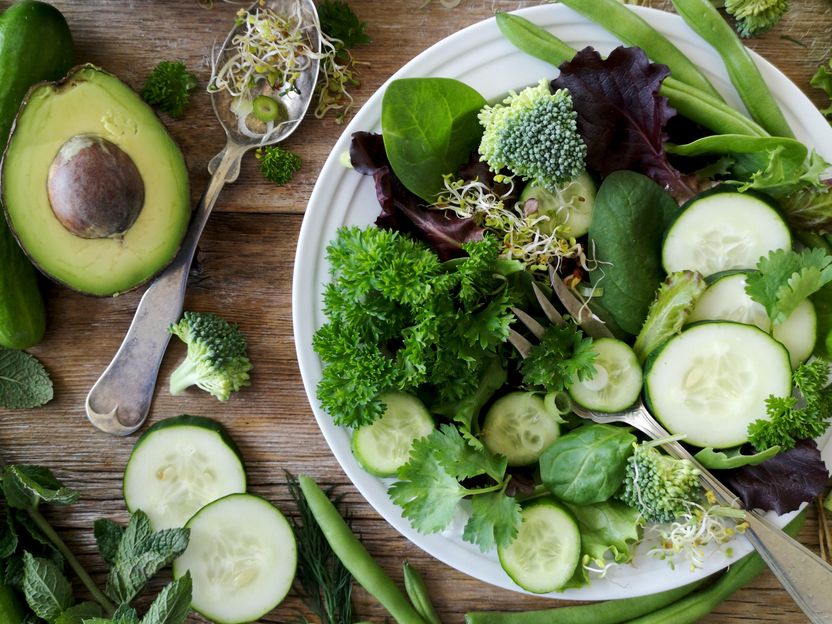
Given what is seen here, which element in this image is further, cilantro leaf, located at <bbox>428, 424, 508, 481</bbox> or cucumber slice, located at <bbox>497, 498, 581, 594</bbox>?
cucumber slice, located at <bbox>497, 498, 581, 594</bbox>

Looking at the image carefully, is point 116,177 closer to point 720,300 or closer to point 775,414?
point 720,300

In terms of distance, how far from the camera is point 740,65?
6.38 ft

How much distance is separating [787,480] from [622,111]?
42.5 inches

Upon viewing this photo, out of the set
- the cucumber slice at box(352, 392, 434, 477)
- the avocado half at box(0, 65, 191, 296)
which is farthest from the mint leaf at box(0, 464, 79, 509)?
the cucumber slice at box(352, 392, 434, 477)

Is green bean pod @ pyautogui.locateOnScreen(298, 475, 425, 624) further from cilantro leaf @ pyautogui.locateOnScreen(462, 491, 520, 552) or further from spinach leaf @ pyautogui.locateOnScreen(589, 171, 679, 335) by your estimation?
spinach leaf @ pyautogui.locateOnScreen(589, 171, 679, 335)

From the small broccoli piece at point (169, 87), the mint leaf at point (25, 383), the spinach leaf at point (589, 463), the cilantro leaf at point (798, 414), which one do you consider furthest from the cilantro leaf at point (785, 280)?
the mint leaf at point (25, 383)

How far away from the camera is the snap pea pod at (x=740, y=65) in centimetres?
194

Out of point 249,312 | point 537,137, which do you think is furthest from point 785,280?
point 249,312

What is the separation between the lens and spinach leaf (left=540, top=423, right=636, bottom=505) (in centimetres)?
185

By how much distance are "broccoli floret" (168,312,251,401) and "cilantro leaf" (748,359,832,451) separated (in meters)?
1.46

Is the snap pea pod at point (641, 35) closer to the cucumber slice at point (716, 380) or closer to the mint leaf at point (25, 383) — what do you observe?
the cucumber slice at point (716, 380)

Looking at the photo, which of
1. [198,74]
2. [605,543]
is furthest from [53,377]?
[605,543]

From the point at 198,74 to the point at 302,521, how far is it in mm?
1458

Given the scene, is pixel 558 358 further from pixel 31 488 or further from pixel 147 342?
pixel 31 488
